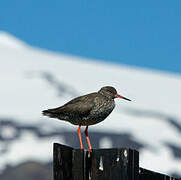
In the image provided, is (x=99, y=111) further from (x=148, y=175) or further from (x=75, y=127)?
(x=75, y=127)

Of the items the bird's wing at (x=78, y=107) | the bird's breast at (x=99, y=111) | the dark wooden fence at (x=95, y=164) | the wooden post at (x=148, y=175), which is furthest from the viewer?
the bird's breast at (x=99, y=111)

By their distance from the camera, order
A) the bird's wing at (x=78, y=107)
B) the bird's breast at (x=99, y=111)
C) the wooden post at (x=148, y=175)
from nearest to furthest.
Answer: the wooden post at (x=148, y=175) → the bird's wing at (x=78, y=107) → the bird's breast at (x=99, y=111)

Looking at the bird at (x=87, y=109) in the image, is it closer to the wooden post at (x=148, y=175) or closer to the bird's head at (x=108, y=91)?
the bird's head at (x=108, y=91)

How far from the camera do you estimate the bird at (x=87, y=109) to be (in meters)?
6.18

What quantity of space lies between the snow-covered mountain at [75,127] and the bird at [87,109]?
178ft

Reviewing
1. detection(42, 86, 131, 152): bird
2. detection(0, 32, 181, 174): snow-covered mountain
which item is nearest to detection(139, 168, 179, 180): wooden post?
detection(42, 86, 131, 152): bird

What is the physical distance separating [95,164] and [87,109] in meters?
1.96

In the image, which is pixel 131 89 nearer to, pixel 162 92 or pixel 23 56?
pixel 162 92

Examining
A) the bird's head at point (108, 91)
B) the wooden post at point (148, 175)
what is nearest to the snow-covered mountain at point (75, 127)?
the bird's head at point (108, 91)

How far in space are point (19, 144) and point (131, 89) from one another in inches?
566

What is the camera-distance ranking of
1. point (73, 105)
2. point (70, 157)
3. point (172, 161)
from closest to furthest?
point (70, 157) < point (73, 105) < point (172, 161)

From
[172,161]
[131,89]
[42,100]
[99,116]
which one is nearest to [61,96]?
[42,100]

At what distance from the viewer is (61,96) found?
2648 inches

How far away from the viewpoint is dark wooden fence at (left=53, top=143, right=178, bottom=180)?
4215 mm
